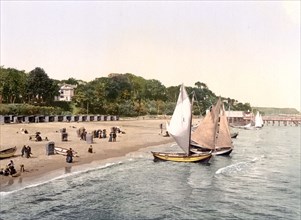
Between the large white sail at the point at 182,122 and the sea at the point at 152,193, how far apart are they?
14.0 ft

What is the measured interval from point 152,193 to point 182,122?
22.2 m

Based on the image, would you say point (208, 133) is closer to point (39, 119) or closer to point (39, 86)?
point (39, 119)

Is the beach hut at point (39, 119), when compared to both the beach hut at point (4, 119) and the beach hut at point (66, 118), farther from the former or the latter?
the beach hut at point (4, 119)

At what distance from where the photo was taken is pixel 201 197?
1496 inches

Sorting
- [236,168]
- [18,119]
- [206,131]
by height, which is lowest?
[236,168]

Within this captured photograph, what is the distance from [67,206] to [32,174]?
31.0 feet

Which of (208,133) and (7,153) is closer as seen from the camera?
(7,153)

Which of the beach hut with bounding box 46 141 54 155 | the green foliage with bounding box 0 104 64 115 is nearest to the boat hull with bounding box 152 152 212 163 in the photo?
the beach hut with bounding box 46 141 54 155

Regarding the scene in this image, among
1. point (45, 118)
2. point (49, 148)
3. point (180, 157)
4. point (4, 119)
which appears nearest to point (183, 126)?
point (180, 157)

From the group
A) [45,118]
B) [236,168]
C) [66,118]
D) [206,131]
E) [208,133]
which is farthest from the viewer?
[66,118]

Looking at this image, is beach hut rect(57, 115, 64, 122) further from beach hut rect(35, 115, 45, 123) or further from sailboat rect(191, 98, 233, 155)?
sailboat rect(191, 98, 233, 155)

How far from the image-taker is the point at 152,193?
37969 mm

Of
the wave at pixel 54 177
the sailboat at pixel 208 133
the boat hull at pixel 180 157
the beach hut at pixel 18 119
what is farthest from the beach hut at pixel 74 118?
the wave at pixel 54 177

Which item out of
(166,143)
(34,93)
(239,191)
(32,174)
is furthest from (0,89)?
(239,191)
